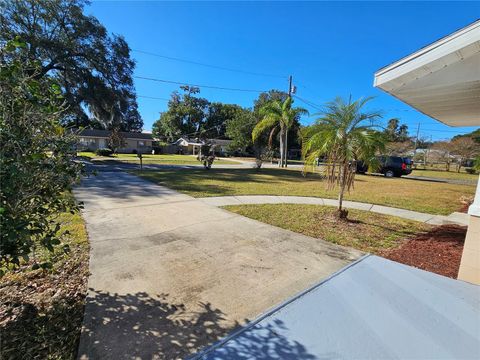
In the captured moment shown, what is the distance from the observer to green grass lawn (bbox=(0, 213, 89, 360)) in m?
2.03

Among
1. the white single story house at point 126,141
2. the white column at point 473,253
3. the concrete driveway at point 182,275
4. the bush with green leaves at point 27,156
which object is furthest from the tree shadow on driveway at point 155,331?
the white single story house at point 126,141

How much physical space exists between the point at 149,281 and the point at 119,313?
605 millimetres

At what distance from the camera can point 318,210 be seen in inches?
279

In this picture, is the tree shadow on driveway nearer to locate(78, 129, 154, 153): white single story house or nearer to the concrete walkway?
the concrete walkway

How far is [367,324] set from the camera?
2393 mm

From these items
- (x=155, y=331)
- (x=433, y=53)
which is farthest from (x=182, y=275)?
(x=433, y=53)

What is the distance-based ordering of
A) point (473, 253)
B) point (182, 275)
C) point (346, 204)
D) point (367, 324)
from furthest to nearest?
point (346, 204) → point (473, 253) → point (182, 275) → point (367, 324)

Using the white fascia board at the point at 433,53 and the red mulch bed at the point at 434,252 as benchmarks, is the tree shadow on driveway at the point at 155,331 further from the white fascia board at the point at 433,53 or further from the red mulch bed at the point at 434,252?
the white fascia board at the point at 433,53

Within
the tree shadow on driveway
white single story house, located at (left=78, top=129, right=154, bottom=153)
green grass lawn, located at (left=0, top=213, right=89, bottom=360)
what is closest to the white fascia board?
the tree shadow on driveway

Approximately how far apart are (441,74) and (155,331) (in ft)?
16.5

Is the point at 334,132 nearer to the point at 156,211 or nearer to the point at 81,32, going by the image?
the point at 156,211

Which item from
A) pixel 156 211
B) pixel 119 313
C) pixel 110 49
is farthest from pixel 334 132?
pixel 110 49

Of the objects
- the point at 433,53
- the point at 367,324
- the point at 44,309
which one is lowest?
the point at 44,309

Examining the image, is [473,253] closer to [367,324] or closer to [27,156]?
[367,324]
